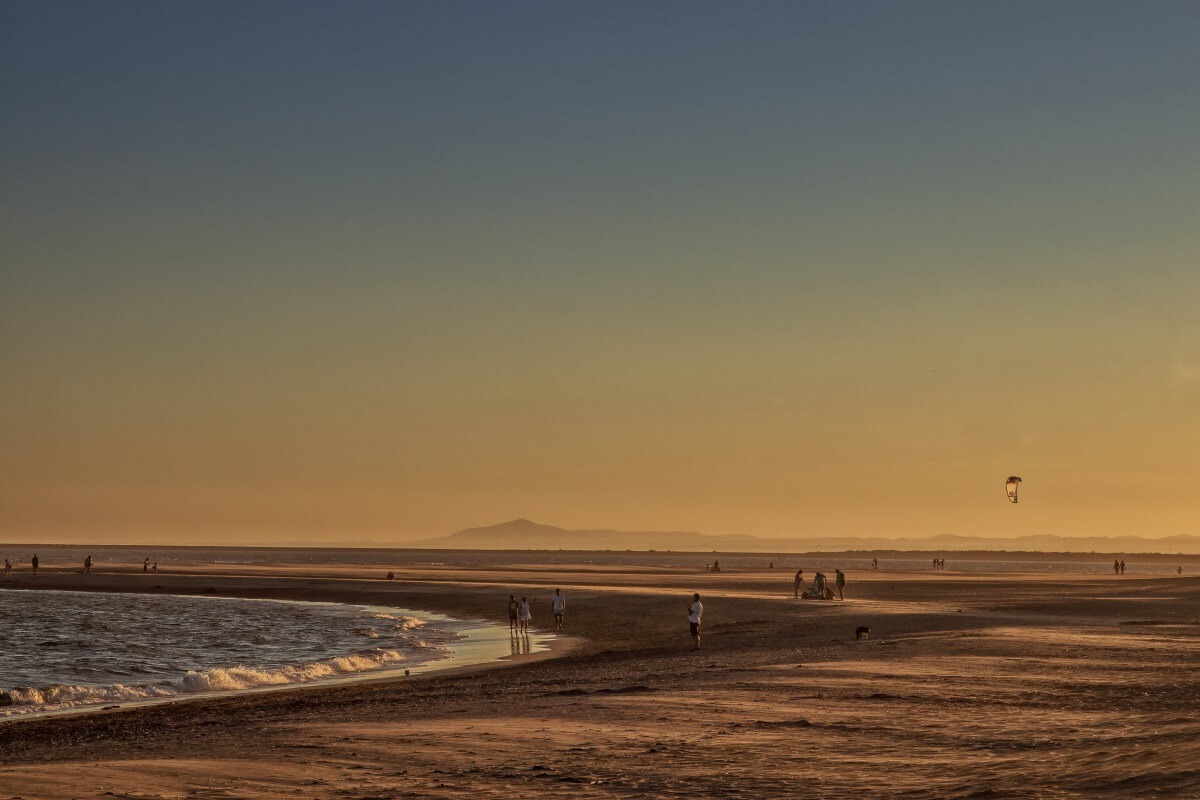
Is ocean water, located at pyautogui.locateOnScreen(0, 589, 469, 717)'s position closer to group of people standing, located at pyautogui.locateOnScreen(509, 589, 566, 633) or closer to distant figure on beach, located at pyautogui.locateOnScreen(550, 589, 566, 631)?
group of people standing, located at pyautogui.locateOnScreen(509, 589, 566, 633)

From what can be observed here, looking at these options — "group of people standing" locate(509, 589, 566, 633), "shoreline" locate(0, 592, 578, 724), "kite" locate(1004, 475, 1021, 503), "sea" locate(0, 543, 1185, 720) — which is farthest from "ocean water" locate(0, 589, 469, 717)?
"kite" locate(1004, 475, 1021, 503)

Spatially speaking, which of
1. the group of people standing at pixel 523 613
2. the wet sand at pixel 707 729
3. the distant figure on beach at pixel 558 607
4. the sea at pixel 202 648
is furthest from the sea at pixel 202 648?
the wet sand at pixel 707 729

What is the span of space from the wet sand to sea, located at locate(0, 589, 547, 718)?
399cm

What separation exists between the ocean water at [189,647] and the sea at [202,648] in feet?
0.13

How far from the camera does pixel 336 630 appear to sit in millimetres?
48906

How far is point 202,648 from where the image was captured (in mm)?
40531

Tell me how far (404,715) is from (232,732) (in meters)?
2.87

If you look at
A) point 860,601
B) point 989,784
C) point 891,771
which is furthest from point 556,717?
point 860,601

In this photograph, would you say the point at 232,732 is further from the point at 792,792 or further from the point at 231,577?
the point at 231,577

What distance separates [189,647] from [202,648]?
685mm

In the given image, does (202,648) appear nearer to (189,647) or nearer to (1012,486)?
(189,647)

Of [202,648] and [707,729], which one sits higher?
[707,729]

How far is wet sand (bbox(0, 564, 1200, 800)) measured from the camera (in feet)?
Result: 41.2

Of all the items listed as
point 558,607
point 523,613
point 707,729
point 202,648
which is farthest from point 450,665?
point 707,729
